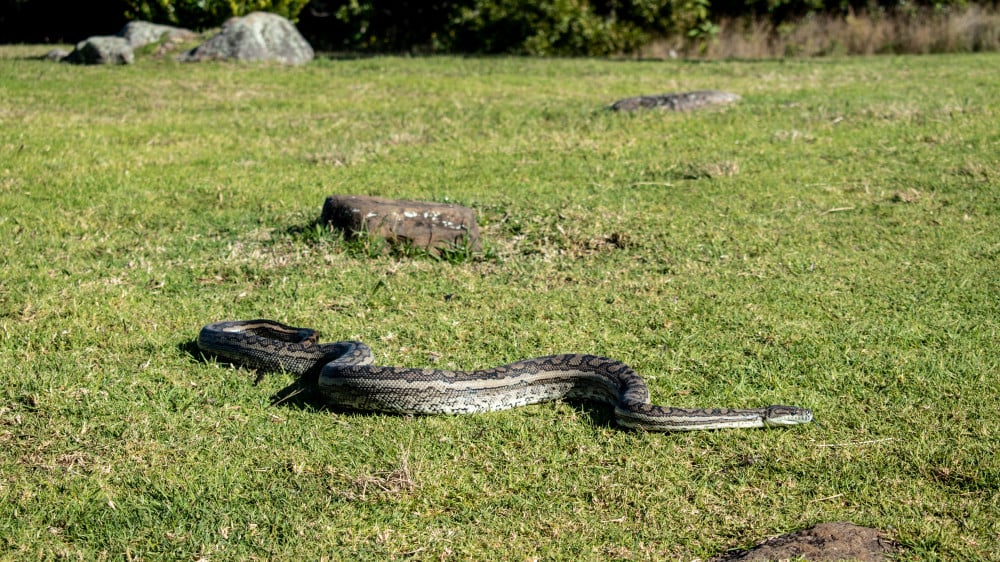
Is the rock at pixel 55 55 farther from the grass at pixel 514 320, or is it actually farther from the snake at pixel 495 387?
the snake at pixel 495 387

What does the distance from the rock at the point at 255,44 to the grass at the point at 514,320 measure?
6785 mm

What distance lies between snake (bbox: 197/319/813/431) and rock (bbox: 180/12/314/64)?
55.3 feet

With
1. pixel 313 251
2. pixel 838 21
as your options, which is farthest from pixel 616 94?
pixel 838 21

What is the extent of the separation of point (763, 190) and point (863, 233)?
5.52ft

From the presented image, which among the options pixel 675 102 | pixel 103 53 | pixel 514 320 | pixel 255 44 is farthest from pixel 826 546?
pixel 103 53

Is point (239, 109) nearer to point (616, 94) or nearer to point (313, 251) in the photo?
point (616, 94)

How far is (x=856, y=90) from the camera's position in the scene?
57.5ft

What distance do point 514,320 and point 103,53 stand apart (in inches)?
664

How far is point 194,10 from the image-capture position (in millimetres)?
25719

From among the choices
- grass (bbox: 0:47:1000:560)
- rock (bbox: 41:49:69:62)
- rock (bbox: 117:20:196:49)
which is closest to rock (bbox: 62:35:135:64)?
rock (bbox: 41:49:69:62)

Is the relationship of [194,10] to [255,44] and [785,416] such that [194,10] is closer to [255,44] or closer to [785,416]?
[255,44]

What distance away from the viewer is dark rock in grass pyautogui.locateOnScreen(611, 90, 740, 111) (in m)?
15.6

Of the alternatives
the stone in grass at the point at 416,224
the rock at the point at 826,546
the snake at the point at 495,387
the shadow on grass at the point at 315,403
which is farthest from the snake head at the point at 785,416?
the stone in grass at the point at 416,224

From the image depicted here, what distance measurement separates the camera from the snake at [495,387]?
19.6ft
